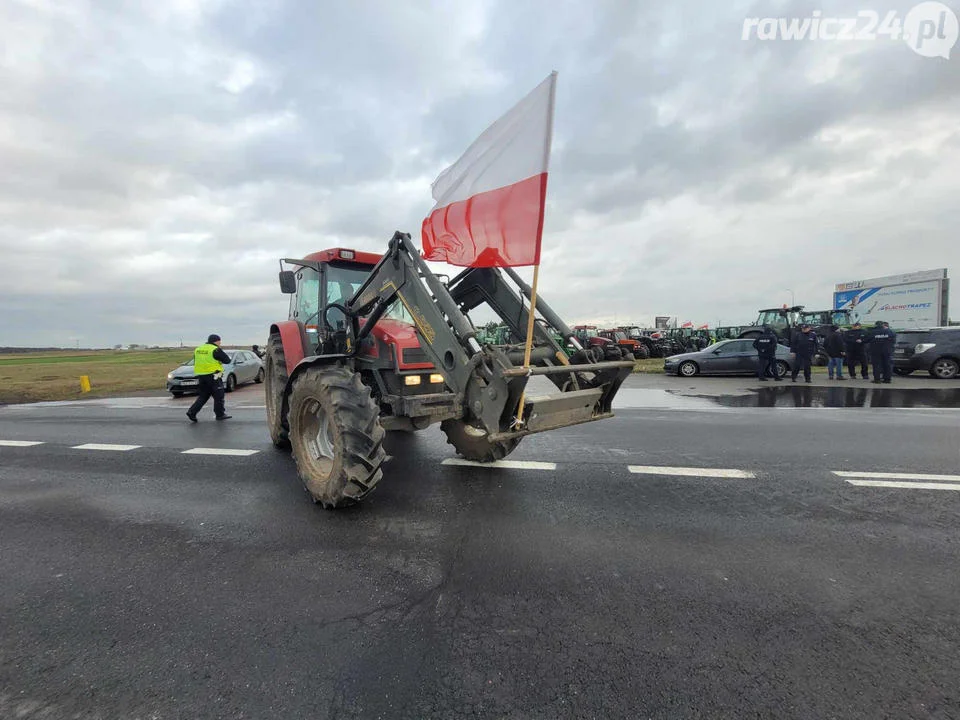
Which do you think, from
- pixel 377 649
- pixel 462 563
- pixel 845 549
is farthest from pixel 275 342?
pixel 845 549

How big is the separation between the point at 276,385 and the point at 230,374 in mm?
10463

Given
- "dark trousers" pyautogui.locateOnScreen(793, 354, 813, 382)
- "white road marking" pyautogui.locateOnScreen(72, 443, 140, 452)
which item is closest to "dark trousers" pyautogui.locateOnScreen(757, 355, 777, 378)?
"dark trousers" pyautogui.locateOnScreen(793, 354, 813, 382)

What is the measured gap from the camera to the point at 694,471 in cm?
500

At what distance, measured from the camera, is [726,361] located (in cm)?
1617

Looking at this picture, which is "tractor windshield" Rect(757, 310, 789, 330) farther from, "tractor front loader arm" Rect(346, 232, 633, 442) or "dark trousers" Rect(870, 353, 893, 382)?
"tractor front loader arm" Rect(346, 232, 633, 442)

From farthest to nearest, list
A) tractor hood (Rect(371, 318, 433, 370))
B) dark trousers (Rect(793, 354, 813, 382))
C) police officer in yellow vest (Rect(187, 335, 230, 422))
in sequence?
dark trousers (Rect(793, 354, 813, 382)) < police officer in yellow vest (Rect(187, 335, 230, 422)) < tractor hood (Rect(371, 318, 433, 370))

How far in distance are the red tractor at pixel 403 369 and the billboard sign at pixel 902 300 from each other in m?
22.2

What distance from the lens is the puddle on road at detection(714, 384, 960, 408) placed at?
979 centimetres

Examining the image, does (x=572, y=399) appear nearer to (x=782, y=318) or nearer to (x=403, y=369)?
(x=403, y=369)

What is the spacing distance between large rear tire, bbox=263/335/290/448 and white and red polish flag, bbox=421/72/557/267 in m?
2.94

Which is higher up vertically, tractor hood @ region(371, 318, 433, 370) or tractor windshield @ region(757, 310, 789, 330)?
tractor windshield @ region(757, 310, 789, 330)

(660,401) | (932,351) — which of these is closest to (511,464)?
(660,401)

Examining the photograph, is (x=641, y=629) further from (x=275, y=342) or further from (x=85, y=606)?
(x=275, y=342)

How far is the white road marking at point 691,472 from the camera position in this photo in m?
4.86
